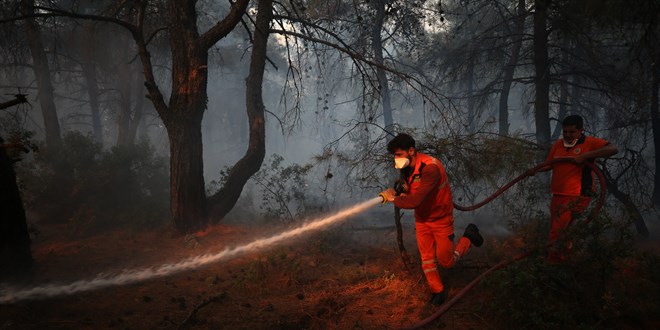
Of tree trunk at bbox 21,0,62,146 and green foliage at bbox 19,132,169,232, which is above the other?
tree trunk at bbox 21,0,62,146

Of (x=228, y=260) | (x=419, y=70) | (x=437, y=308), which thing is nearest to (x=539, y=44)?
(x=419, y=70)

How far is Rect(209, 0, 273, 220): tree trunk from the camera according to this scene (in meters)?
8.89

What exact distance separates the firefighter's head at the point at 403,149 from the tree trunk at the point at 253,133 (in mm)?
5688

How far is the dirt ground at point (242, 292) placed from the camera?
406 cm

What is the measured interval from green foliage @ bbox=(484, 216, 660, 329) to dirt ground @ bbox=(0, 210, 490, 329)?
1.52 feet

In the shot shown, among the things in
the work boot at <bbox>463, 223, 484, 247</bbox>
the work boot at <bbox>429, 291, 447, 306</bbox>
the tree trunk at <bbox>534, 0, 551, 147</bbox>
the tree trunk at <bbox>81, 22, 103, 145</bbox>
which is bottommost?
the work boot at <bbox>429, 291, 447, 306</bbox>

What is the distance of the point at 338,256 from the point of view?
684 cm

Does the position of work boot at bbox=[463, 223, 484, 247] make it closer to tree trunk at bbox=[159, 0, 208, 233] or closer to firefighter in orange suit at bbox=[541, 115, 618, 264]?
firefighter in orange suit at bbox=[541, 115, 618, 264]

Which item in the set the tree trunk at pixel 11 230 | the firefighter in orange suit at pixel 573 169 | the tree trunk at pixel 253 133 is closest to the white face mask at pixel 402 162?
the firefighter in orange suit at pixel 573 169

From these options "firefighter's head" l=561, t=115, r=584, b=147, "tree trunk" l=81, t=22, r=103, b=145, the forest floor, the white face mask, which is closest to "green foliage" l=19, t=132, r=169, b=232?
"tree trunk" l=81, t=22, r=103, b=145

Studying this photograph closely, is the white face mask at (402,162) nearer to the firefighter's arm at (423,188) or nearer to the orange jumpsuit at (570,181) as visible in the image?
the firefighter's arm at (423,188)

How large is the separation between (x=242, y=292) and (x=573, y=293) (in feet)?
13.2

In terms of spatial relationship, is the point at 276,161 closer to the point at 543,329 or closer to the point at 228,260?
the point at 228,260

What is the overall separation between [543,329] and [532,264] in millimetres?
654
